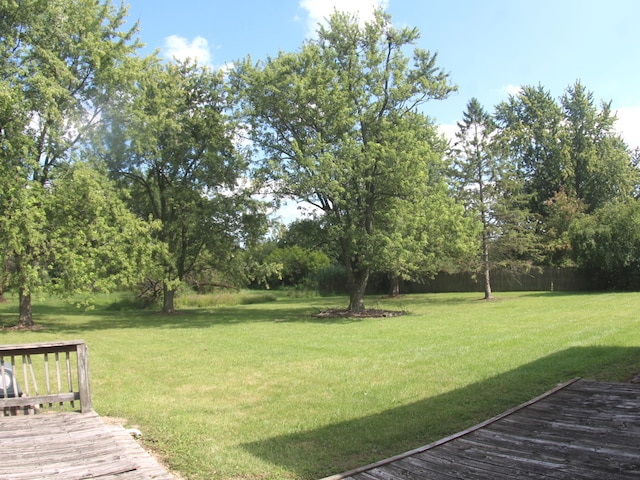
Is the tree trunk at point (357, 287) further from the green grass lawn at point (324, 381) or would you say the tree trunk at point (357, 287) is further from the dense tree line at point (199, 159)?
the green grass lawn at point (324, 381)

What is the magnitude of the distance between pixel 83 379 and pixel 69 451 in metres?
1.78

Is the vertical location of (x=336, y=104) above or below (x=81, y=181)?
above

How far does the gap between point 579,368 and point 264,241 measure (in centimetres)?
1772

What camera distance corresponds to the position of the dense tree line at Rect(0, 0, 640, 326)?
17.7m

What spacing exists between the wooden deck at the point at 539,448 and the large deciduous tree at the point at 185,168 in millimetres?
17688

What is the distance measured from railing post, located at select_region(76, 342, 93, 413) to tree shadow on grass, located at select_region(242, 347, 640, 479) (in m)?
2.28

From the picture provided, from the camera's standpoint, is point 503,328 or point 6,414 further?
point 503,328

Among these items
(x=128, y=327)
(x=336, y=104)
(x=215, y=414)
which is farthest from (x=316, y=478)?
(x=336, y=104)

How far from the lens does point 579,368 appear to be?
27.9ft

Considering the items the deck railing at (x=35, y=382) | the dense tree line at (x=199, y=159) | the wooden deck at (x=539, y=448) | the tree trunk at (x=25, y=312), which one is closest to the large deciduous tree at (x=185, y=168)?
the dense tree line at (x=199, y=159)

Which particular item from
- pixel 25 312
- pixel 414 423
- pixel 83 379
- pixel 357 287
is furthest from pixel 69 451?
pixel 357 287

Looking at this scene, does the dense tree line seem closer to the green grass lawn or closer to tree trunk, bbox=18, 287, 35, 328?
tree trunk, bbox=18, 287, 35, 328

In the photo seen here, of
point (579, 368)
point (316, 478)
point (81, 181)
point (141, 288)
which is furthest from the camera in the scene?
point (141, 288)

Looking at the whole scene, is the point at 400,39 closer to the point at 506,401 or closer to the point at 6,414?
the point at 506,401
